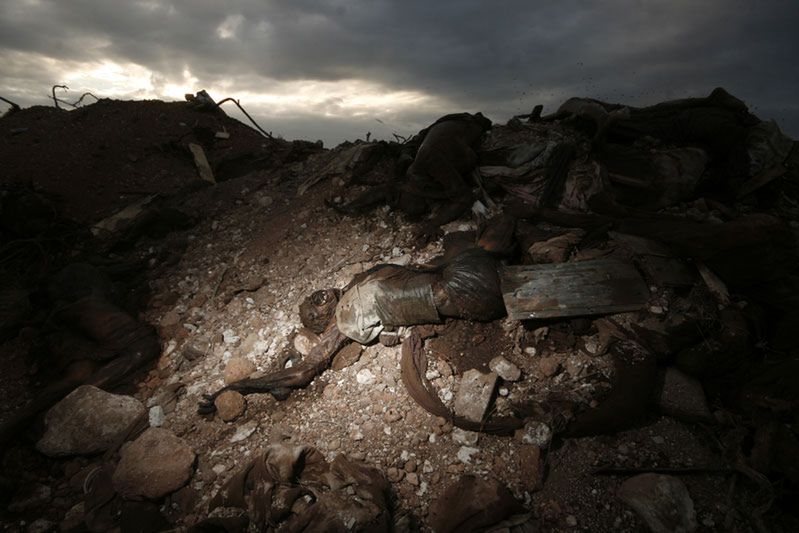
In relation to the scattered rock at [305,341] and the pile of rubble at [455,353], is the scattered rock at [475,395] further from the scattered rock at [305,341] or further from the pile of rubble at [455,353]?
the scattered rock at [305,341]

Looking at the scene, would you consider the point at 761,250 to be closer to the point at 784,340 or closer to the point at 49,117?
the point at 784,340

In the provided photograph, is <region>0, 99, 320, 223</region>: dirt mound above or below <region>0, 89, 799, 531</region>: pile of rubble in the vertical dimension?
above

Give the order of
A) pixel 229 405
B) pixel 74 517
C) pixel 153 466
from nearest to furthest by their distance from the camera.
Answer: pixel 74 517 → pixel 153 466 → pixel 229 405

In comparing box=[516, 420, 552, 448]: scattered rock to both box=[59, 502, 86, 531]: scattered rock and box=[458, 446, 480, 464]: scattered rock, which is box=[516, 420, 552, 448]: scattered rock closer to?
box=[458, 446, 480, 464]: scattered rock

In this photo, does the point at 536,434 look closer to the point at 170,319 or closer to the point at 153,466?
the point at 153,466

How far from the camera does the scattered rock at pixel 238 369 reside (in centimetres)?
248

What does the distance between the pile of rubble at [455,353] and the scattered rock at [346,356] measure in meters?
0.01

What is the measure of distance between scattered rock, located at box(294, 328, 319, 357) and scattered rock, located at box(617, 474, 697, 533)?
1.94m

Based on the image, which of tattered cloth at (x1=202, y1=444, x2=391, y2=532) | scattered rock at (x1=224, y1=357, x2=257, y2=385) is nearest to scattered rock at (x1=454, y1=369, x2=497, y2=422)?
tattered cloth at (x1=202, y1=444, x2=391, y2=532)

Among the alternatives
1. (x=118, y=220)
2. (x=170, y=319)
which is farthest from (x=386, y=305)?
(x=118, y=220)

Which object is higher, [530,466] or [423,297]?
[423,297]

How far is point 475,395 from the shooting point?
6.57 feet

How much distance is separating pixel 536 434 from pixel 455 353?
24.9 inches

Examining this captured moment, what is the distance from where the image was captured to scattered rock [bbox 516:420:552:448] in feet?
5.86
